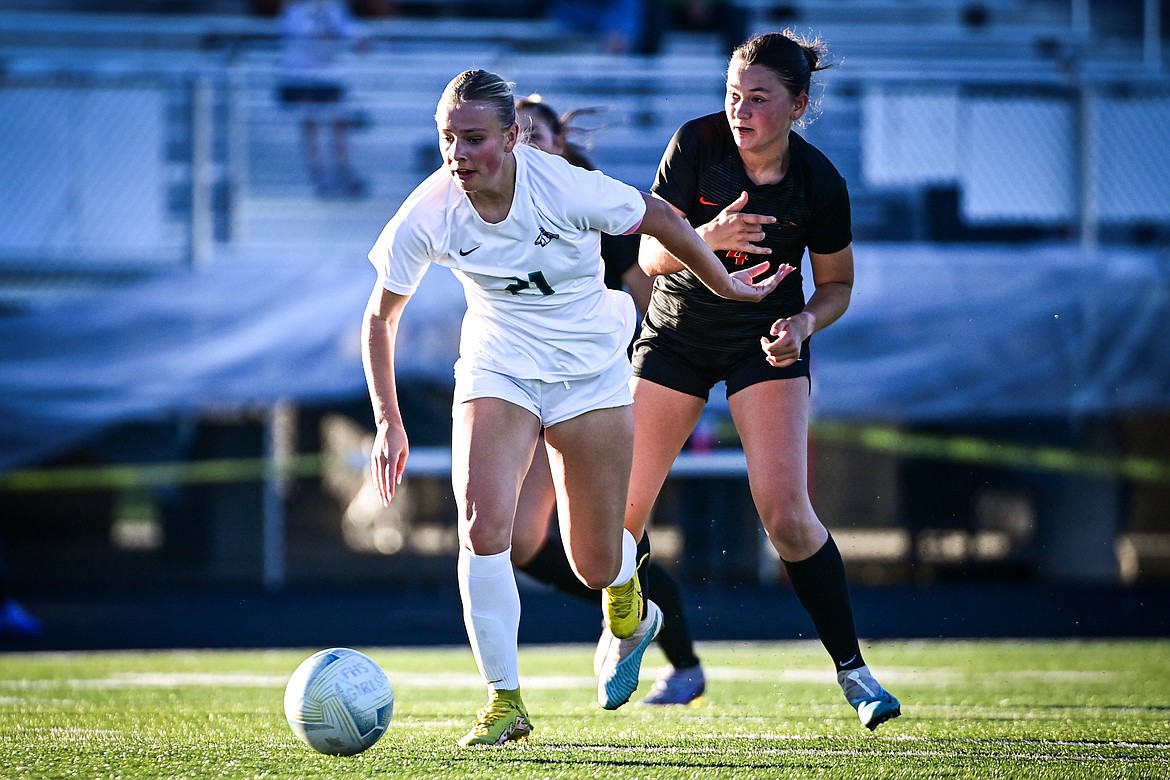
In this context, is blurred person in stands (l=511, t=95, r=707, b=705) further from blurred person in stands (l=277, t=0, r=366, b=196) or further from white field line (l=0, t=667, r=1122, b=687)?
blurred person in stands (l=277, t=0, r=366, b=196)

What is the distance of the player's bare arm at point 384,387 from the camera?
418 centimetres

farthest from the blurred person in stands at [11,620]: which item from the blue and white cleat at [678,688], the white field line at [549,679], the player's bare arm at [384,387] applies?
the player's bare arm at [384,387]

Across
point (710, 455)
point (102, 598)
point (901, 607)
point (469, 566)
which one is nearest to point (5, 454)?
point (102, 598)

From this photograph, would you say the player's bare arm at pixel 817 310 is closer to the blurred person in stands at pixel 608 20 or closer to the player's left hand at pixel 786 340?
the player's left hand at pixel 786 340

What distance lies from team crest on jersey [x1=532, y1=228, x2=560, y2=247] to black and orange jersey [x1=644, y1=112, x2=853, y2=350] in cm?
66

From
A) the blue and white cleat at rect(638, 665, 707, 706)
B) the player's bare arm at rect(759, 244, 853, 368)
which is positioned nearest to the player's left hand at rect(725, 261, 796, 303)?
the player's bare arm at rect(759, 244, 853, 368)

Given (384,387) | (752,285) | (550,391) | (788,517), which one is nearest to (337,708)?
(384,387)

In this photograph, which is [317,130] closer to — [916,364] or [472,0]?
[472,0]

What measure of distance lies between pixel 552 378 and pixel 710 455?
6307 millimetres

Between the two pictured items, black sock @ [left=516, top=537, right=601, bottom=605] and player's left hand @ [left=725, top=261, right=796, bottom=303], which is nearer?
player's left hand @ [left=725, top=261, right=796, bottom=303]

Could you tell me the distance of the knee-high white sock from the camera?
13.9 ft

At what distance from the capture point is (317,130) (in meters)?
12.5

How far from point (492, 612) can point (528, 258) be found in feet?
3.37

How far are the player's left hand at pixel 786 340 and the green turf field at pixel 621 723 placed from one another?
3.86 feet
